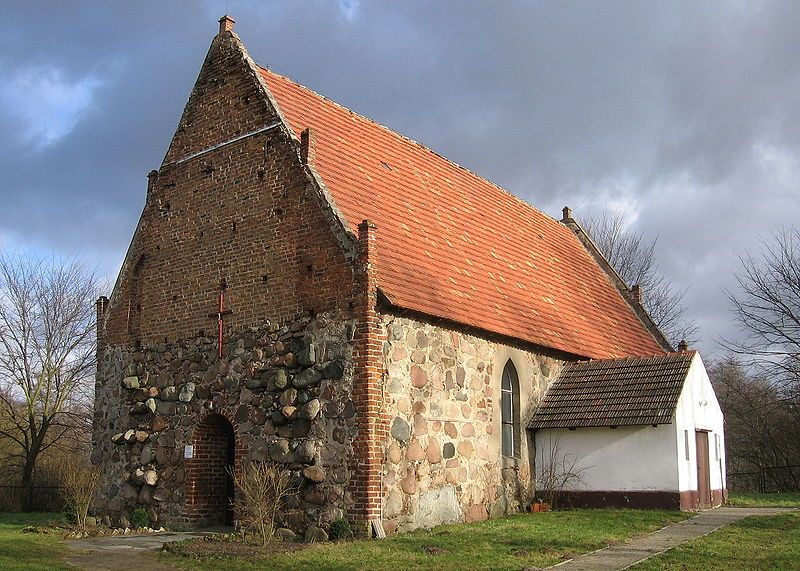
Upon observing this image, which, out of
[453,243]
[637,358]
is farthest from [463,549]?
[637,358]

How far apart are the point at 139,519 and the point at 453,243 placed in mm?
8248

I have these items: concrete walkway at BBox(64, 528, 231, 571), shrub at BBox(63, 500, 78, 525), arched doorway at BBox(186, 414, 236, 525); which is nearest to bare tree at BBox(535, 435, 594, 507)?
arched doorway at BBox(186, 414, 236, 525)

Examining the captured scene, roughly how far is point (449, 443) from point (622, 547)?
3.64 metres

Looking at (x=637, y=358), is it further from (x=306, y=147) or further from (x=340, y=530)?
(x=306, y=147)

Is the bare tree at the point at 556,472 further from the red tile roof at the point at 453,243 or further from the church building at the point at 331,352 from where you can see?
the red tile roof at the point at 453,243

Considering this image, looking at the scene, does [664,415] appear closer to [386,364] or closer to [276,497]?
[386,364]

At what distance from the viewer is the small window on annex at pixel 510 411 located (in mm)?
16656

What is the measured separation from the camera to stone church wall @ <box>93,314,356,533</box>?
514 inches

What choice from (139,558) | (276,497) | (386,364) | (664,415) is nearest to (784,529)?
(664,415)

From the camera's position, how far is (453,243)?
17.2 m

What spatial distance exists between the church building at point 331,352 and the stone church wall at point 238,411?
1.5 inches

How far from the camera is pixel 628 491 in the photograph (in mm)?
16297

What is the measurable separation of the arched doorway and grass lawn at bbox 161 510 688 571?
284 centimetres

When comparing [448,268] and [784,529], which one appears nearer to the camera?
[784,529]
